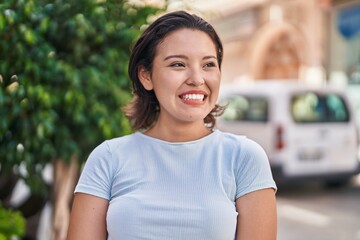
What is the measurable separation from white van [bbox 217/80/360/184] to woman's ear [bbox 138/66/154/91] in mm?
7194

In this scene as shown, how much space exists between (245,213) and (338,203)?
23.5 ft

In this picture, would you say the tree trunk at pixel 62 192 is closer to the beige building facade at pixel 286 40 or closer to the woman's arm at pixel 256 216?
the woman's arm at pixel 256 216

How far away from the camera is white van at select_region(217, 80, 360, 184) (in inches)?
358

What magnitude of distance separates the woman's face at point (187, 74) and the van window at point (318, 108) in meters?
7.38

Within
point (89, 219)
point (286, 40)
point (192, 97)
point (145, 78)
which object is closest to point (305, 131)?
point (145, 78)

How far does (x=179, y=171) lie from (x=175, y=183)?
0.15ft

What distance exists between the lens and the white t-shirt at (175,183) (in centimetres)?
175

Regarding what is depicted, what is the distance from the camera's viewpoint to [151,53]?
195 centimetres

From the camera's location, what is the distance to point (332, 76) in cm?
1605

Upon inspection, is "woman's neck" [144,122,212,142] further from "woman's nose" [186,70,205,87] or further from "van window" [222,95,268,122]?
"van window" [222,95,268,122]

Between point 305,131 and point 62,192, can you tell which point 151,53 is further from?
point 305,131

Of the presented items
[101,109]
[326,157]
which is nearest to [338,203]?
[326,157]

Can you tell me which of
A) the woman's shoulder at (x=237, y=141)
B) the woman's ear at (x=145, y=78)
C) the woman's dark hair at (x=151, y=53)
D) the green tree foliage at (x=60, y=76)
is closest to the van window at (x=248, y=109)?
the green tree foliage at (x=60, y=76)

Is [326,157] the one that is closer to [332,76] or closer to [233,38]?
[332,76]
